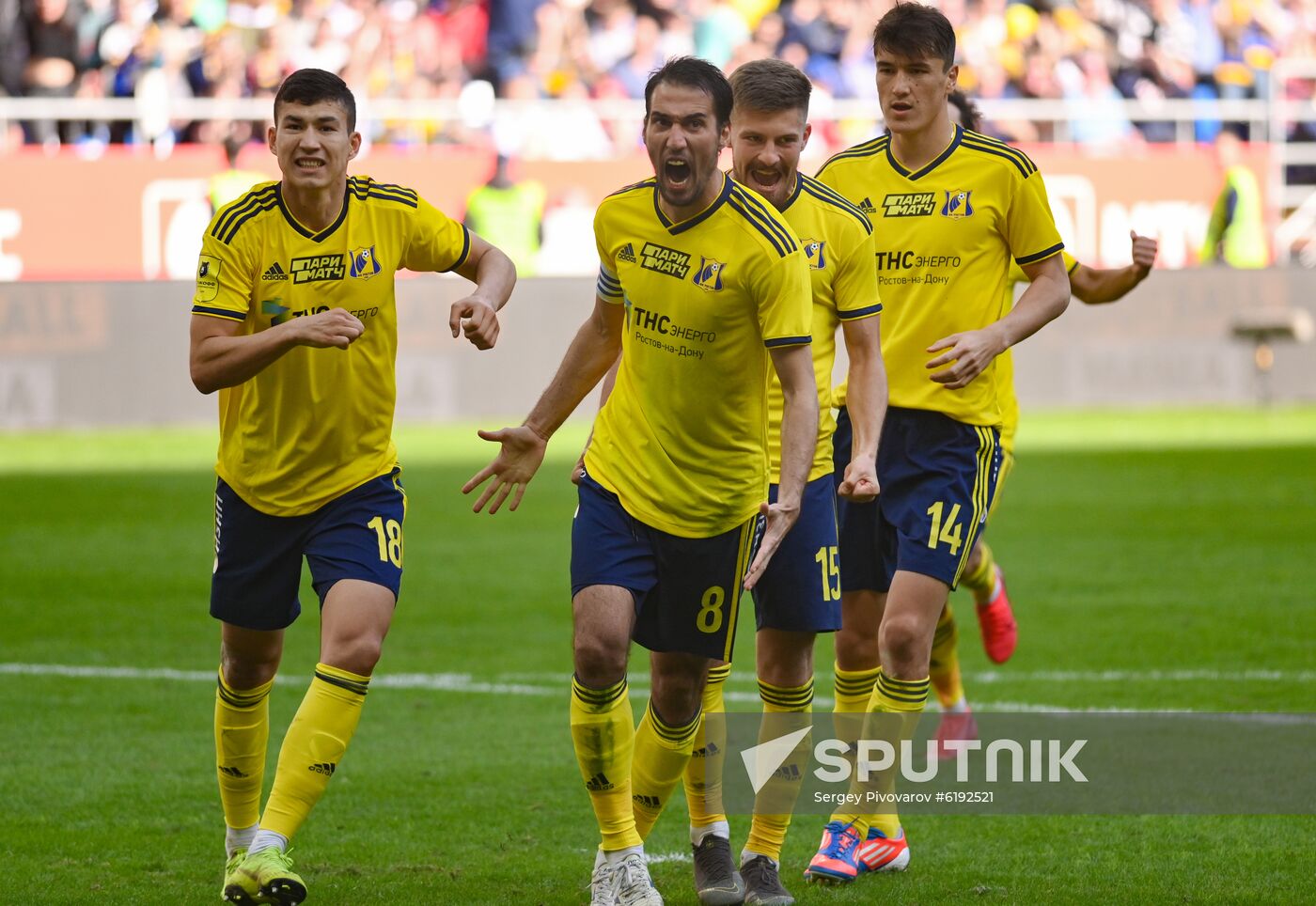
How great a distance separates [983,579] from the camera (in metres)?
8.07

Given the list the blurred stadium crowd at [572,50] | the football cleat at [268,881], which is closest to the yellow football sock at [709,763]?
the football cleat at [268,881]

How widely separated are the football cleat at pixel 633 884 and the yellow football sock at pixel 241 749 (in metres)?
1.21

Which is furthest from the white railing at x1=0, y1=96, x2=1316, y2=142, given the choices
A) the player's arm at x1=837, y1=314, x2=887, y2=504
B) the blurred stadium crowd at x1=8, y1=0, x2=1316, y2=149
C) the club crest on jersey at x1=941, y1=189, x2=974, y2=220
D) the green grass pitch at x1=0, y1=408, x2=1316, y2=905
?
the player's arm at x1=837, y1=314, x2=887, y2=504

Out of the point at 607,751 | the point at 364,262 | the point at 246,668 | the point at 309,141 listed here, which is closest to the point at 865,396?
the point at 607,751

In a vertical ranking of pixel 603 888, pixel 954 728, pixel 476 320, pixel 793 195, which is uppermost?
pixel 793 195

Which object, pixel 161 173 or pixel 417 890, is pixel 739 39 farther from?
pixel 417 890

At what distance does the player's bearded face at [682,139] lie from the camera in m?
4.97

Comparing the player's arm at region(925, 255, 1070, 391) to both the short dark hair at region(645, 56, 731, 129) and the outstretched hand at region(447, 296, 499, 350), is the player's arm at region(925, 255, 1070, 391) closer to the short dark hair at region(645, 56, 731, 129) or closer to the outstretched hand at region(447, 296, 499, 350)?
the short dark hair at region(645, 56, 731, 129)

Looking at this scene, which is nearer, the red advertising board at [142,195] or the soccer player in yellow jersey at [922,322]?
the soccer player in yellow jersey at [922,322]

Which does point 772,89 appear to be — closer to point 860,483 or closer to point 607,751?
point 860,483

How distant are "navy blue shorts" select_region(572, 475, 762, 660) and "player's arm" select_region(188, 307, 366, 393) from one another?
2.77 ft

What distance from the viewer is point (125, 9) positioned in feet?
76.7

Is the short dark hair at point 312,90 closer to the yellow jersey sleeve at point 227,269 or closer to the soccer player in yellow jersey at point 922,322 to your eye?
the yellow jersey sleeve at point 227,269

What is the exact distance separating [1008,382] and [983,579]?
1492 millimetres
